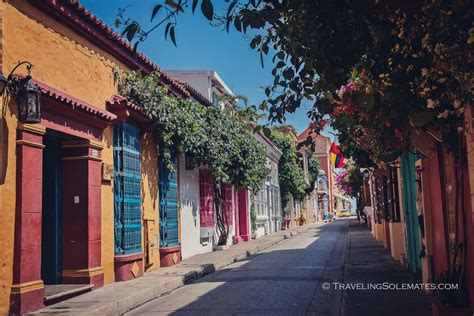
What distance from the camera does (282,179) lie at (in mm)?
35594

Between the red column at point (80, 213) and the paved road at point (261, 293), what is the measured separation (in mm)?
1550

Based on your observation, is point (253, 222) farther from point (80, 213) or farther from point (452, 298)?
point (452, 298)

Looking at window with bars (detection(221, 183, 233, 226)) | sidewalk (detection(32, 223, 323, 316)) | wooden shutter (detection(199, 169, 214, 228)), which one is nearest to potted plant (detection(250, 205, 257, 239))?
window with bars (detection(221, 183, 233, 226))

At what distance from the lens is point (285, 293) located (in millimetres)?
8977

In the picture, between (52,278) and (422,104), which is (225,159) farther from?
(422,104)

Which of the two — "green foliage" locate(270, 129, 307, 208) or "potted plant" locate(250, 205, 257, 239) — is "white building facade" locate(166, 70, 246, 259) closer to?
"potted plant" locate(250, 205, 257, 239)

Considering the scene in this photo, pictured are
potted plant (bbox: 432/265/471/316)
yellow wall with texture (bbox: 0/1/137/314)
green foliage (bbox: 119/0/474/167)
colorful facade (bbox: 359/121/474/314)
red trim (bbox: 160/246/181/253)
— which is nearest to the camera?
green foliage (bbox: 119/0/474/167)

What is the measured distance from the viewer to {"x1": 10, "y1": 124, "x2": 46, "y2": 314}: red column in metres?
7.33

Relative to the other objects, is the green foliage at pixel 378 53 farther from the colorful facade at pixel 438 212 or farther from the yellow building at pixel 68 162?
the yellow building at pixel 68 162

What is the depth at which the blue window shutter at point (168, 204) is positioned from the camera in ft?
43.4

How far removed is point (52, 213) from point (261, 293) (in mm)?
4335

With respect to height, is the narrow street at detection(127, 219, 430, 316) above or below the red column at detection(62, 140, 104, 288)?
below

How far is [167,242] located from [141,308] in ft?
16.2

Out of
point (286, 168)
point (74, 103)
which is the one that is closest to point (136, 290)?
point (74, 103)
